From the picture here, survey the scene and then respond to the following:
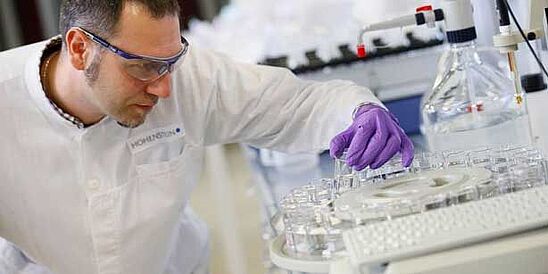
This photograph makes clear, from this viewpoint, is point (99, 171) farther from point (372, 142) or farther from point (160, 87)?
point (372, 142)

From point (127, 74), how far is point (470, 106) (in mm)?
739

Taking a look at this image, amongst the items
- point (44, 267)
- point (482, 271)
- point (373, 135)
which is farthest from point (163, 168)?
point (482, 271)

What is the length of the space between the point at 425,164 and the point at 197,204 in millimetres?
1398

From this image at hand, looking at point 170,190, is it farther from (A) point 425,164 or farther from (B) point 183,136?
(A) point 425,164

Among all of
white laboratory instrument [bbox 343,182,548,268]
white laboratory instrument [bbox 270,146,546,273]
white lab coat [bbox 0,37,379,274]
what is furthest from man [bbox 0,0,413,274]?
white laboratory instrument [bbox 343,182,548,268]

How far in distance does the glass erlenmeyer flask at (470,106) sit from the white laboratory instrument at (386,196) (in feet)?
1.21

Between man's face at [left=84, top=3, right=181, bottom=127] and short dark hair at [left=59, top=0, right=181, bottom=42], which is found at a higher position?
short dark hair at [left=59, top=0, right=181, bottom=42]

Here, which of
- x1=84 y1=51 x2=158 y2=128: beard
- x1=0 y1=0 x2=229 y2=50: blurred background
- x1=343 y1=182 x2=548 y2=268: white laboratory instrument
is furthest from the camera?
x1=0 y1=0 x2=229 y2=50: blurred background

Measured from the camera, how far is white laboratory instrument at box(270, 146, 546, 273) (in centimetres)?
105

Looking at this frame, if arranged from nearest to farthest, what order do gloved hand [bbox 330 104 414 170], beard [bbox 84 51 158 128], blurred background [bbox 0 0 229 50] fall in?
gloved hand [bbox 330 104 414 170] → beard [bbox 84 51 158 128] → blurred background [bbox 0 0 229 50]

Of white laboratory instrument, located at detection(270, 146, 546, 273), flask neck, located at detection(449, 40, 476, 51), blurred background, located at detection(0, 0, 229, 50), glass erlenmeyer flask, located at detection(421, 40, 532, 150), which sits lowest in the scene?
glass erlenmeyer flask, located at detection(421, 40, 532, 150)

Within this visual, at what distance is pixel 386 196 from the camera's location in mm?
1114

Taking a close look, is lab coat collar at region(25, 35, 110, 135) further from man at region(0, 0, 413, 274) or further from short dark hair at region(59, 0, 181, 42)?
short dark hair at region(59, 0, 181, 42)

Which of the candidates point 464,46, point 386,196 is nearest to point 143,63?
point 386,196
